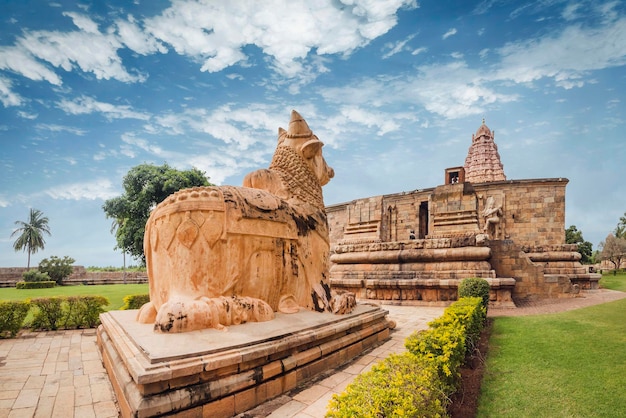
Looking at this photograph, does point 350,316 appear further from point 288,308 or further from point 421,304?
point 421,304

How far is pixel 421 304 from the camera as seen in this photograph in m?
8.96

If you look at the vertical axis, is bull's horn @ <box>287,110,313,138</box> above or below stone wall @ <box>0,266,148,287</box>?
above

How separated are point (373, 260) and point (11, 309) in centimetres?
906

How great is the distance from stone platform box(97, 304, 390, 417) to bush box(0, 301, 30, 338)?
387 centimetres

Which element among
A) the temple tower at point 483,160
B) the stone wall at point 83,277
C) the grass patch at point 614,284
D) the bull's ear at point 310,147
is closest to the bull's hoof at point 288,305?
the bull's ear at point 310,147

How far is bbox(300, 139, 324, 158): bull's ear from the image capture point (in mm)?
5125

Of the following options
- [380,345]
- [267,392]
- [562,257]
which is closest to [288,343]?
[267,392]

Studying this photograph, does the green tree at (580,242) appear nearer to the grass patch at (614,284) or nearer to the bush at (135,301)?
the grass patch at (614,284)

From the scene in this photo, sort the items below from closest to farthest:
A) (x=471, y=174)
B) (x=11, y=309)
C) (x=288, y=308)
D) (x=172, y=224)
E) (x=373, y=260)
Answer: (x=172, y=224), (x=288, y=308), (x=11, y=309), (x=373, y=260), (x=471, y=174)

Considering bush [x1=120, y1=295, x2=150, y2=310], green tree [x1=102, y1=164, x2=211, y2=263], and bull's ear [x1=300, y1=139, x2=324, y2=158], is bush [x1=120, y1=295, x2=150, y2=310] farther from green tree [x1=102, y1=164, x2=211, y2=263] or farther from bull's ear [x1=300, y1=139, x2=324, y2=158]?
green tree [x1=102, y1=164, x2=211, y2=263]

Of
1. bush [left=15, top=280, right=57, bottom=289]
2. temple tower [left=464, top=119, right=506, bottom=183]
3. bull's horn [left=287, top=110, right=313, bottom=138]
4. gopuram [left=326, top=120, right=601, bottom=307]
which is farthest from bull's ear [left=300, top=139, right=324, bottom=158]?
temple tower [left=464, top=119, right=506, bottom=183]

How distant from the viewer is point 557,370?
3.62m

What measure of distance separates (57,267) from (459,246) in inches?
1129

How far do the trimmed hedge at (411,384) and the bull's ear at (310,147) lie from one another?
313 cm
